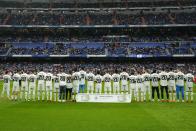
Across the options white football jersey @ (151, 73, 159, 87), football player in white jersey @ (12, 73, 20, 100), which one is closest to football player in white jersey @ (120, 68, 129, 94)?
white football jersey @ (151, 73, 159, 87)

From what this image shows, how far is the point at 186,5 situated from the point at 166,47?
37.8 feet

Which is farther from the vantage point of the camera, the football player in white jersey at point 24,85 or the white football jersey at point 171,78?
the football player in white jersey at point 24,85

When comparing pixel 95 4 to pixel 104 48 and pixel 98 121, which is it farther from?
pixel 98 121

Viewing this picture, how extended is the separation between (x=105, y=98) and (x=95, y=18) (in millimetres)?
50315

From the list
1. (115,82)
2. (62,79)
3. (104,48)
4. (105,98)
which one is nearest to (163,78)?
(115,82)

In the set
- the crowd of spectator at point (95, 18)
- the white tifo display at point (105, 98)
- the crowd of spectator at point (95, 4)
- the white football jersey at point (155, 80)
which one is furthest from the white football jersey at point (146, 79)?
the crowd of spectator at point (95, 4)

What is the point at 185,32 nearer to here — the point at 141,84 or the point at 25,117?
the point at 141,84

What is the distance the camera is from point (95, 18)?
71250 mm

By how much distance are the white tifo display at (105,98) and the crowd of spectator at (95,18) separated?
156ft

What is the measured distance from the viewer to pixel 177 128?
12.5 metres

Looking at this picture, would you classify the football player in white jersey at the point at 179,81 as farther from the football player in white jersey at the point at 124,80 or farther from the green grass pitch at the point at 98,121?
the green grass pitch at the point at 98,121

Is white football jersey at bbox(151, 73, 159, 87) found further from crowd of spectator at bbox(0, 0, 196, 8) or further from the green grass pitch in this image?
crowd of spectator at bbox(0, 0, 196, 8)

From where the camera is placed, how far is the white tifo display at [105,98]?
2244cm

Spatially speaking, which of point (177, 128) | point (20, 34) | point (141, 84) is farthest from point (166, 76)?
point (20, 34)
